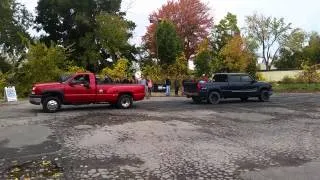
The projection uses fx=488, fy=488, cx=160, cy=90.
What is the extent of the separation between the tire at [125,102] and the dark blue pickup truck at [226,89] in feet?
14.7

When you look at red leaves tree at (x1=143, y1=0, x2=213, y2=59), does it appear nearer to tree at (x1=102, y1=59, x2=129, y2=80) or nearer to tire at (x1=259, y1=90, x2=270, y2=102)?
tree at (x1=102, y1=59, x2=129, y2=80)

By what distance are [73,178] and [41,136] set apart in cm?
545

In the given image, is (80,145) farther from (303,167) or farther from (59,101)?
(59,101)

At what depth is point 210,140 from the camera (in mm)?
13258

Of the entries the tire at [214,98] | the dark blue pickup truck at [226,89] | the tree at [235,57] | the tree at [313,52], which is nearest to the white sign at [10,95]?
the dark blue pickup truck at [226,89]

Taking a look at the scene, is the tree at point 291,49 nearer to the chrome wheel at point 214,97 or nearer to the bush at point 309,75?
the bush at point 309,75

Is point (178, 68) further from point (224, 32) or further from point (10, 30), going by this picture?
point (10, 30)

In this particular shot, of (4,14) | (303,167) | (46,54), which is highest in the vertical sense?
(4,14)

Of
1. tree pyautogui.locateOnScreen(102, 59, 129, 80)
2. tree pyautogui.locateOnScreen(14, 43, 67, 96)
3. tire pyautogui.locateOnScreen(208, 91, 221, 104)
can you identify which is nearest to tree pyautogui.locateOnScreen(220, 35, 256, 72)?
tree pyautogui.locateOnScreen(102, 59, 129, 80)

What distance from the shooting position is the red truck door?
71.8 ft

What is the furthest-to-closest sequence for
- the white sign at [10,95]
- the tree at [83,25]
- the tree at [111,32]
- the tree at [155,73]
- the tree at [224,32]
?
the tree at [224,32]
the tree at [83,25]
the tree at [111,32]
the tree at [155,73]
the white sign at [10,95]

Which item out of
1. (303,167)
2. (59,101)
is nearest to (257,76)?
(59,101)

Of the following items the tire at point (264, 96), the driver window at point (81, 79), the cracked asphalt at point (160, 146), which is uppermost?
the driver window at point (81, 79)

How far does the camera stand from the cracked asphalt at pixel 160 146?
31.3ft
